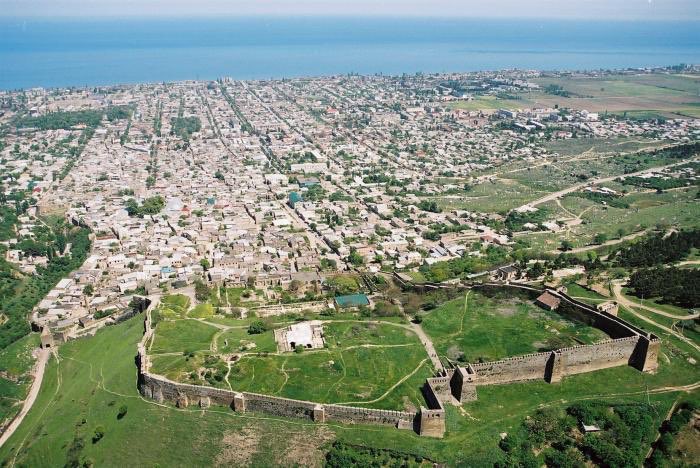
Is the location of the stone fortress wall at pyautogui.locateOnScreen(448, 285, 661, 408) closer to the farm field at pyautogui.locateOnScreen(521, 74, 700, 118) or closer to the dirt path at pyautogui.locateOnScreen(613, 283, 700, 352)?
the dirt path at pyautogui.locateOnScreen(613, 283, 700, 352)

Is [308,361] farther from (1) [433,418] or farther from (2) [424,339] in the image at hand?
(1) [433,418]

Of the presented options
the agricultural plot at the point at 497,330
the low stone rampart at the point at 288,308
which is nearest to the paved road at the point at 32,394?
the low stone rampart at the point at 288,308

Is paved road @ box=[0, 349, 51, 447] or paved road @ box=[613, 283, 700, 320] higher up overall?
paved road @ box=[613, 283, 700, 320]

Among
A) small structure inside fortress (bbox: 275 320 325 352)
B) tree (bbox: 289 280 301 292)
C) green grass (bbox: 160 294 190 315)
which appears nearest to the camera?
small structure inside fortress (bbox: 275 320 325 352)

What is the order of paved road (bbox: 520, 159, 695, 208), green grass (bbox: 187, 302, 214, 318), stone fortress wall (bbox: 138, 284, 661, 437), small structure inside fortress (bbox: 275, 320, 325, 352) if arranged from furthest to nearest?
1. paved road (bbox: 520, 159, 695, 208)
2. green grass (bbox: 187, 302, 214, 318)
3. small structure inside fortress (bbox: 275, 320, 325, 352)
4. stone fortress wall (bbox: 138, 284, 661, 437)

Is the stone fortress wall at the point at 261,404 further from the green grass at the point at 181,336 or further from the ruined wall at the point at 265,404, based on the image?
the green grass at the point at 181,336

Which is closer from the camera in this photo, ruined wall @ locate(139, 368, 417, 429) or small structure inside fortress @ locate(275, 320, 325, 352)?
ruined wall @ locate(139, 368, 417, 429)

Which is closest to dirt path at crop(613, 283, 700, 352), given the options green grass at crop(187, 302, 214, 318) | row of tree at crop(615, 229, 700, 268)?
row of tree at crop(615, 229, 700, 268)

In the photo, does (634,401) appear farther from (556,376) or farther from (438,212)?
(438,212)
